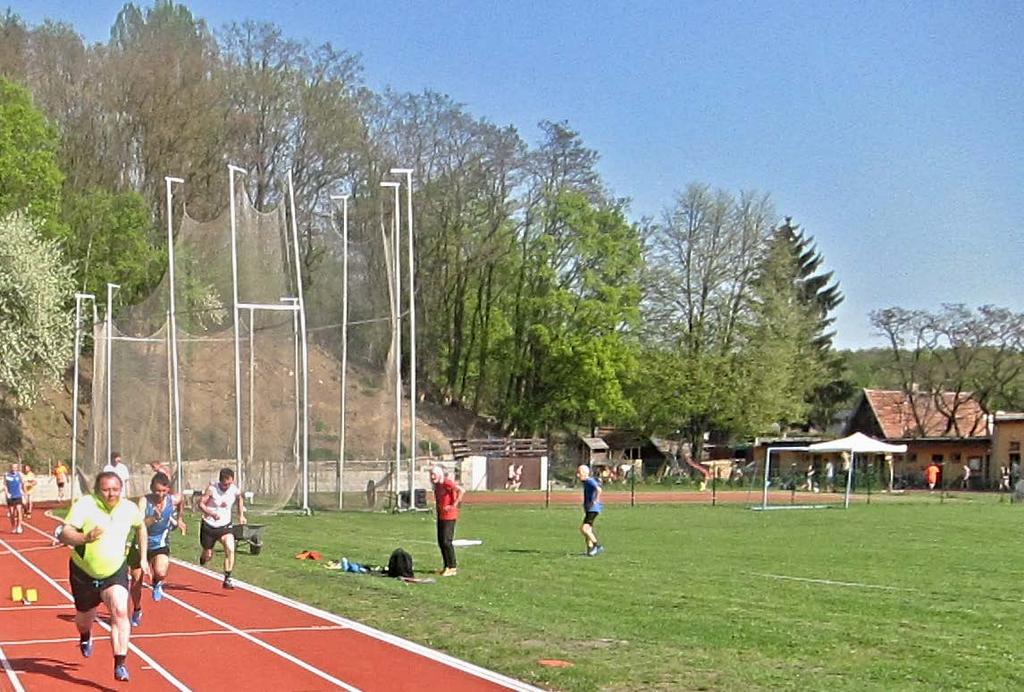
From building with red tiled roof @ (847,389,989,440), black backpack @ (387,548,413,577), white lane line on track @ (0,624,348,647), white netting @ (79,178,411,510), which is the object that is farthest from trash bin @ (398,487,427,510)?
building with red tiled roof @ (847,389,989,440)

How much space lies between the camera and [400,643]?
13703mm

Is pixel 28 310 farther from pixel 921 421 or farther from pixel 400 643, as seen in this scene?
pixel 921 421

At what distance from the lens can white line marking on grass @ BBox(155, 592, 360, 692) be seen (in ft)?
37.8

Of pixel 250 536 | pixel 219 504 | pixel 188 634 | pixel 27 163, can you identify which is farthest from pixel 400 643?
pixel 27 163

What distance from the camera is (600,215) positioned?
7200 centimetres

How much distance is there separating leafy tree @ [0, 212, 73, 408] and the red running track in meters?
33.9

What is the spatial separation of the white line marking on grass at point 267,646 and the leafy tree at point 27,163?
40394 mm

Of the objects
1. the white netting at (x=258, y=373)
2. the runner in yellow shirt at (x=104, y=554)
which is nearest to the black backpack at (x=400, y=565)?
the runner in yellow shirt at (x=104, y=554)

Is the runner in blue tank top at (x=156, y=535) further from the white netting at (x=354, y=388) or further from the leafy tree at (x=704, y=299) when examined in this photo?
the leafy tree at (x=704, y=299)

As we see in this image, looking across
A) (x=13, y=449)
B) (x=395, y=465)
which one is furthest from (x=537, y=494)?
(x=13, y=449)

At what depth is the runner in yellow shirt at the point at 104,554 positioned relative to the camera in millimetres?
11086

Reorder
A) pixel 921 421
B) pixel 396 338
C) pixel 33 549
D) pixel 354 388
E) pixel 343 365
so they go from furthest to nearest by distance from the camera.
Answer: pixel 921 421 < pixel 354 388 < pixel 343 365 < pixel 396 338 < pixel 33 549

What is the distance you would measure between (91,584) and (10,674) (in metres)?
1.53

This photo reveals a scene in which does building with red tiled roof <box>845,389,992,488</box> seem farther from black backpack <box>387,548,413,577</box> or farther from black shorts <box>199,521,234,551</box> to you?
black shorts <box>199,521,234,551</box>
